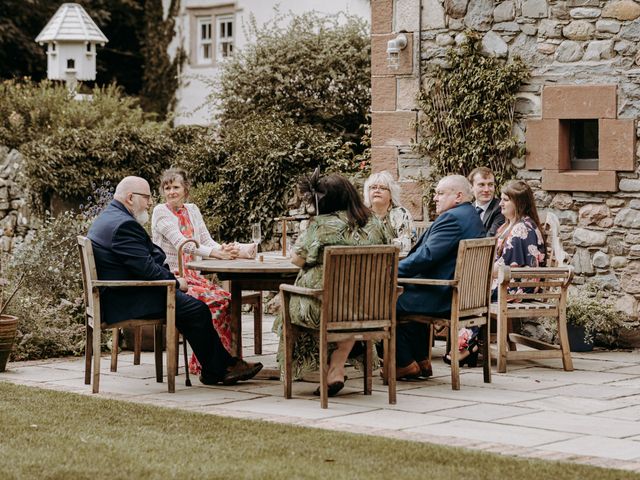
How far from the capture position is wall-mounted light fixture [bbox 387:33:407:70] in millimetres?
11242

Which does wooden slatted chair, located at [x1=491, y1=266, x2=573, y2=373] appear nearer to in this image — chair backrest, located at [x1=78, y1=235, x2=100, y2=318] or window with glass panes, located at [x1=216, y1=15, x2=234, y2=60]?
chair backrest, located at [x1=78, y1=235, x2=100, y2=318]

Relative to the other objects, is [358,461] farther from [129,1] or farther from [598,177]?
[129,1]

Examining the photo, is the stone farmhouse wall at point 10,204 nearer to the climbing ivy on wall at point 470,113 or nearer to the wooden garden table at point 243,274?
the climbing ivy on wall at point 470,113

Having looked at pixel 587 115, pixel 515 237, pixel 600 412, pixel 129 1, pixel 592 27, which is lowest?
pixel 600 412

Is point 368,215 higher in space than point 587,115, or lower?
lower

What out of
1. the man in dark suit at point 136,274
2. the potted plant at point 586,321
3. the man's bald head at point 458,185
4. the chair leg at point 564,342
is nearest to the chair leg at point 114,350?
the man in dark suit at point 136,274

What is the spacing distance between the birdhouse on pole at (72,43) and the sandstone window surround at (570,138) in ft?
30.3

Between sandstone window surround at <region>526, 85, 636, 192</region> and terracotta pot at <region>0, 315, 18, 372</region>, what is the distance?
14.8ft

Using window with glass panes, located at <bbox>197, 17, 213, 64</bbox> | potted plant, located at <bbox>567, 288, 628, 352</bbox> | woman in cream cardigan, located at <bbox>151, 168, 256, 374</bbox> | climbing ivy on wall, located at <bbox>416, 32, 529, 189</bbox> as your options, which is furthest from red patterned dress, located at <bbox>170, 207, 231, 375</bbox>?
window with glass panes, located at <bbox>197, 17, 213, 64</bbox>

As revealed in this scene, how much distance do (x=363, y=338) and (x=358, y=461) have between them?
1764mm

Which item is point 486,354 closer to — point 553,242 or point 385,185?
point 385,185

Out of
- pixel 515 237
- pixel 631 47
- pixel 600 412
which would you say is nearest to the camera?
pixel 600 412

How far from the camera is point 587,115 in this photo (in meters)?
10.4

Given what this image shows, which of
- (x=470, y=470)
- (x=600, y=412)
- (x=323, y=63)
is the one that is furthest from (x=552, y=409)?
(x=323, y=63)
